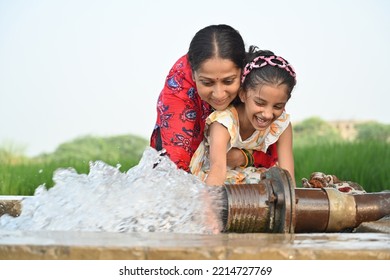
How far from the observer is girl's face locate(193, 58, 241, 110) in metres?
3.93

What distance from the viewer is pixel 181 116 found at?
4344 mm

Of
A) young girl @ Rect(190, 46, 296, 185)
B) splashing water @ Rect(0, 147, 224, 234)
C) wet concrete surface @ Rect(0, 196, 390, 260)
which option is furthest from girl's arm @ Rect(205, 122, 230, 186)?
wet concrete surface @ Rect(0, 196, 390, 260)

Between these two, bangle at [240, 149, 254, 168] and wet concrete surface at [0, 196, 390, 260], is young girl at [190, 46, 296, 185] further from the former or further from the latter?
wet concrete surface at [0, 196, 390, 260]

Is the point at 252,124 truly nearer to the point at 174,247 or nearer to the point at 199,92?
the point at 199,92

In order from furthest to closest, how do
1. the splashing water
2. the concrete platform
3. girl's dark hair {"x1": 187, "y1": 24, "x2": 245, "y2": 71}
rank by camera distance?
girl's dark hair {"x1": 187, "y1": 24, "x2": 245, "y2": 71}, the splashing water, the concrete platform

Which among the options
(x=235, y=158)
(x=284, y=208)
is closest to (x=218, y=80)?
(x=235, y=158)

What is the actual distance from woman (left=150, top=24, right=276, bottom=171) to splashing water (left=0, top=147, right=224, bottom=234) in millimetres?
613

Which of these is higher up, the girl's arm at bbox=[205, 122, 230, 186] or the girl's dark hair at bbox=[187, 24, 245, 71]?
the girl's dark hair at bbox=[187, 24, 245, 71]

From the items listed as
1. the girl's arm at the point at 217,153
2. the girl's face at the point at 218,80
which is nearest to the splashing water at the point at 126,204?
the girl's arm at the point at 217,153

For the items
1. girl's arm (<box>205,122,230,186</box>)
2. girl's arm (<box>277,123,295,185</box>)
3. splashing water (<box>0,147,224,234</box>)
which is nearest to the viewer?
splashing water (<box>0,147,224,234</box>)

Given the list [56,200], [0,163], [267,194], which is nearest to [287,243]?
[267,194]

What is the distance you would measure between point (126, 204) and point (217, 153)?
0.86m

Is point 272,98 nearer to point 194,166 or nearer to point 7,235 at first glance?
point 194,166

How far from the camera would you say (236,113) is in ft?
13.7
